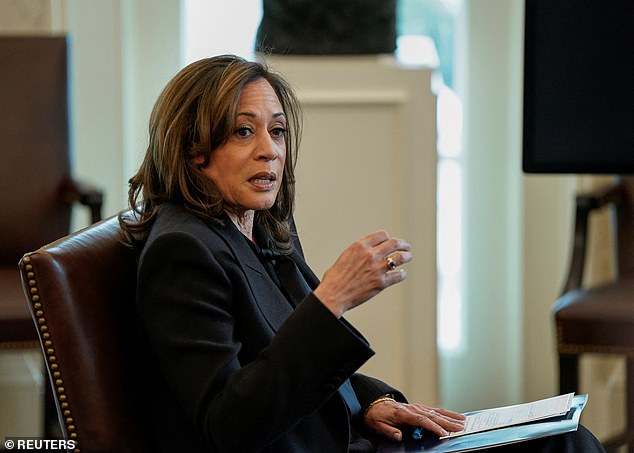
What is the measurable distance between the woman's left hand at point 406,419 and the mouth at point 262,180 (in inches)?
17.8

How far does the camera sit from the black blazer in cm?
157

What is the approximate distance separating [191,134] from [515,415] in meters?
0.70

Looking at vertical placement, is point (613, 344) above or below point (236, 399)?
below

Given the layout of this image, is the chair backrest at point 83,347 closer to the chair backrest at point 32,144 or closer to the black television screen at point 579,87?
the black television screen at point 579,87

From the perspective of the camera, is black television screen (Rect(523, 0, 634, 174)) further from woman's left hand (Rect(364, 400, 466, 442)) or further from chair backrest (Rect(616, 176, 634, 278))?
chair backrest (Rect(616, 176, 634, 278))

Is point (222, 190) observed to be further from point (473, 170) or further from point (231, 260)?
point (473, 170)

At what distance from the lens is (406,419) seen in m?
1.93

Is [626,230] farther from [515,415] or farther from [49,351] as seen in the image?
[49,351]

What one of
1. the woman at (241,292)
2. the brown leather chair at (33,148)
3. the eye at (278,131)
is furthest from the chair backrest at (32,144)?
the eye at (278,131)

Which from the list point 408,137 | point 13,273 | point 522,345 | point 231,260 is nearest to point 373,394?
point 231,260


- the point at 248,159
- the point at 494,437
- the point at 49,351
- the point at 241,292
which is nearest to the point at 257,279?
the point at 241,292

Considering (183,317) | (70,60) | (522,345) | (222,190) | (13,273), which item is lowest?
(522,345)

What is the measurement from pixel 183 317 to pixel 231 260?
0.47ft

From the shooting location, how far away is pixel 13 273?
3121 millimetres
